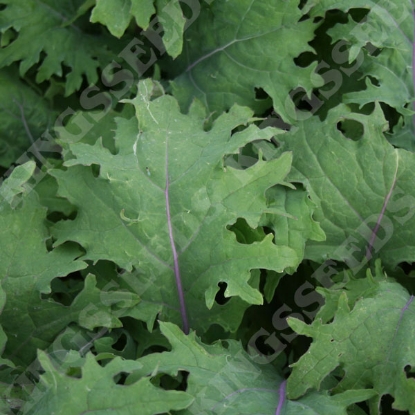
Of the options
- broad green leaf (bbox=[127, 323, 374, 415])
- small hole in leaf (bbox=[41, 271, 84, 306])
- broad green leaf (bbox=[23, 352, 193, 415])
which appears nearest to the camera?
broad green leaf (bbox=[23, 352, 193, 415])

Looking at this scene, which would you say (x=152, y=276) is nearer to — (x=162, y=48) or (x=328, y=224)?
(x=328, y=224)

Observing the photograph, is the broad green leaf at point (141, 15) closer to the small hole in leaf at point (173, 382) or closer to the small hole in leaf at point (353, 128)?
the small hole in leaf at point (353, 128)

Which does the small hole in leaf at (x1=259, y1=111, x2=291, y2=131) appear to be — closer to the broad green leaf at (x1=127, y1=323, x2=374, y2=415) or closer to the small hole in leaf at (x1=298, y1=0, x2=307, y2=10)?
the small hole in leaf at (x1=298, y1=0, x2=307, y2=10)

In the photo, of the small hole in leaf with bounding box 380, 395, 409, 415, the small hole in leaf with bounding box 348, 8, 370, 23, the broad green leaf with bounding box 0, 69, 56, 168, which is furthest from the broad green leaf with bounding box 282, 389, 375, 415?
the broad green leaf with bounding box 0, 69, 56, 168

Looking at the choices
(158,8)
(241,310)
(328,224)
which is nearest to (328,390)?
(241,310)

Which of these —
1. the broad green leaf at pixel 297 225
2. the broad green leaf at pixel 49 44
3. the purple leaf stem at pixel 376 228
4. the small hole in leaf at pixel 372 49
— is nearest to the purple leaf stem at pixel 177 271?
the broad green leaf at pixel 297 225

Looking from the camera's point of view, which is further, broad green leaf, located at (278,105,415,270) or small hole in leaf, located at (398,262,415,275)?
small hole in leaf, located at (398,262,415,275)
